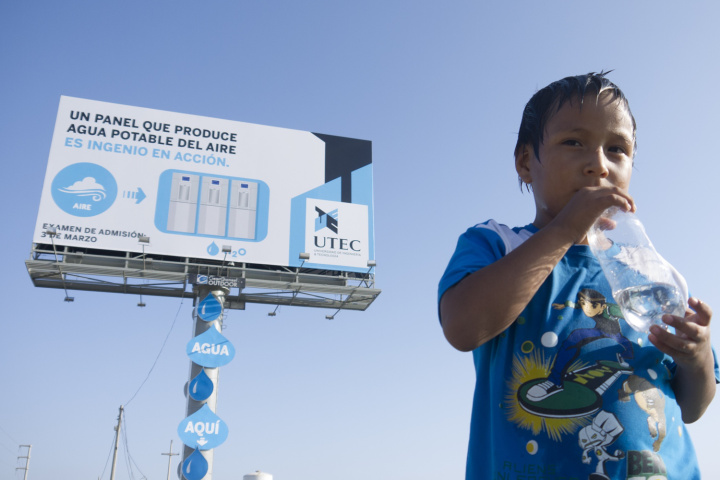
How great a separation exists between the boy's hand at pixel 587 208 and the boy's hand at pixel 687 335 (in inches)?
7.1

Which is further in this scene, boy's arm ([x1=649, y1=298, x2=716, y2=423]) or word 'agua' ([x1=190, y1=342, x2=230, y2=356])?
word 'agua' ([x1=190, y1=342, x2=230, y2=356])

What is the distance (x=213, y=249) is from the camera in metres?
9.88

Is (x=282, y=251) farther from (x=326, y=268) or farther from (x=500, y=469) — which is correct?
(x=500, y=469)

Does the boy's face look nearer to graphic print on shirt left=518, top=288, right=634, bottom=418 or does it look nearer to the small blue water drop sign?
graphic print on shirt left=518, top=288, right=634, bottom=418

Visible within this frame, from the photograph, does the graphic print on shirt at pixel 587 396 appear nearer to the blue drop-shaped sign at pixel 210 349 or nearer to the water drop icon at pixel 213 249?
the blue drop-shaped sign at pixel 210 349

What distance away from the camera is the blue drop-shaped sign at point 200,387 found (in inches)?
369

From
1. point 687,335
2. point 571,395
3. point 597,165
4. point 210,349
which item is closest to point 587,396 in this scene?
point 571,395

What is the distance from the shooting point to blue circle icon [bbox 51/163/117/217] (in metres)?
9.47

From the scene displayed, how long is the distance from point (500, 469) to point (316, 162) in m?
10.3

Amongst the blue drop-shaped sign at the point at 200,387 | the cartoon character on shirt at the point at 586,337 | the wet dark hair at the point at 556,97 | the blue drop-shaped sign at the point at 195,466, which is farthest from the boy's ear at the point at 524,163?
the blue drop-shaped sign at the point at 200,387

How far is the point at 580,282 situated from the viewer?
1105mm

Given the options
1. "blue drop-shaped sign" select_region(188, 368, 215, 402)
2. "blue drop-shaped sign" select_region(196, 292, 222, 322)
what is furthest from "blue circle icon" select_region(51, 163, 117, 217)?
"blue drop-shaped sign" select_region(188, 368, 215, 402)

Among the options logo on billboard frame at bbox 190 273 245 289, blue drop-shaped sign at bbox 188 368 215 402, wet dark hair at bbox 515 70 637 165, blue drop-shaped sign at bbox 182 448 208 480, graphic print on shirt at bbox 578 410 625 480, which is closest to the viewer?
graphic print on shirt at bbox 578 410 625 480

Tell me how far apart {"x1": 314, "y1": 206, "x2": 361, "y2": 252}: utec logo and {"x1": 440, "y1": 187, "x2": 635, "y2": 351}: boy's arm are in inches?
373
